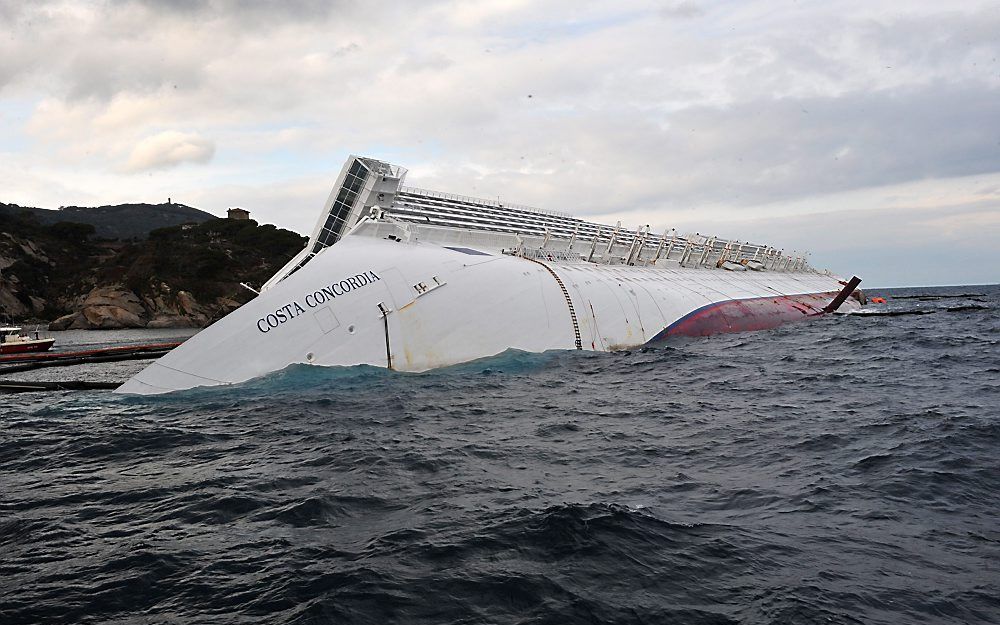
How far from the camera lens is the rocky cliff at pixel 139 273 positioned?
278 ft

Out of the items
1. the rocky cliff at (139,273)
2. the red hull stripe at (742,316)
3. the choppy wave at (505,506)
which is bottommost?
the choppy wave at (505,506)

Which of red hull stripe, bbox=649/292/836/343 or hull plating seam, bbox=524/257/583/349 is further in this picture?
red hull stripe, bbox=649/292/836/343

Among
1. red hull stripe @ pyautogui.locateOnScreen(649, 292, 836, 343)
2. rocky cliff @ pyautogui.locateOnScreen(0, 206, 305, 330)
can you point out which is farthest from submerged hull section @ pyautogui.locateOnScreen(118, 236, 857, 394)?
rocky cliff @ pyautogui.locateOnScreen(0, 206, 305, 330)

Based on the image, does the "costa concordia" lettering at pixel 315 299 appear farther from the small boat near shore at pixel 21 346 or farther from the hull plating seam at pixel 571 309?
the small boat near shore at pixel 21 346

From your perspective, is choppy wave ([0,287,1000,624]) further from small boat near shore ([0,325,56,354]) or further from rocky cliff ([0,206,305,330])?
rocky cliff ([0,206,305,330])

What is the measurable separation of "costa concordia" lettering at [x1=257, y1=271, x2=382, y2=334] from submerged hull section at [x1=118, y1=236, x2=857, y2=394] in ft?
0.09

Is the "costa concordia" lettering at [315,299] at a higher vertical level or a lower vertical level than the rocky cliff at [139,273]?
lower

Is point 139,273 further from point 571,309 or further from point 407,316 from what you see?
point 407,316

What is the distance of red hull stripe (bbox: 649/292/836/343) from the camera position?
28859 millimetres

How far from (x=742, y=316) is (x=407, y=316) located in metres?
22.3

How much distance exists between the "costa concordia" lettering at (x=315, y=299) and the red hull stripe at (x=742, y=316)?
12.9 meters

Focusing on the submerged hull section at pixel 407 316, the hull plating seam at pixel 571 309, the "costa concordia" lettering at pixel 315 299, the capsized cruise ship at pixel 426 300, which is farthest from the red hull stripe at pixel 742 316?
the "costa concordia" lettering at pixel 315 299

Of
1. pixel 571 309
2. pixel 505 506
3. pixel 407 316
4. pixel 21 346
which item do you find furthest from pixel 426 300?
pixel 21 346

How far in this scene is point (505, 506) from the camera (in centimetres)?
771
